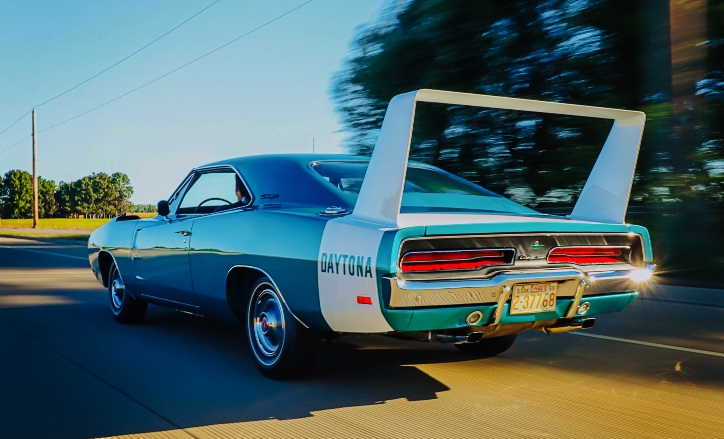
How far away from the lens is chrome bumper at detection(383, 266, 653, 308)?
4.00m

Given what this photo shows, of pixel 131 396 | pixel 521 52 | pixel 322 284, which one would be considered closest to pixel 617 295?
pixel 322 284

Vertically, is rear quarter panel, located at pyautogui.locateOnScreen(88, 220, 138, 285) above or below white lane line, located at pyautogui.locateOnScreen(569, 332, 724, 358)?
above

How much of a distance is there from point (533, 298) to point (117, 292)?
15.9ft

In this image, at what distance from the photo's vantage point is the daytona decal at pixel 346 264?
4105 mm

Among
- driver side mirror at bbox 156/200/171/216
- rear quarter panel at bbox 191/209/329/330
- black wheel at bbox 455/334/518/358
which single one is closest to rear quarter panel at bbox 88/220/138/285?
driver side mirror at bbox 156/200/171/216

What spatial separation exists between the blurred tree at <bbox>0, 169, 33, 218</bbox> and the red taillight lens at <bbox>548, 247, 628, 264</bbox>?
172 m

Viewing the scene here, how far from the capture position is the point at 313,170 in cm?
526

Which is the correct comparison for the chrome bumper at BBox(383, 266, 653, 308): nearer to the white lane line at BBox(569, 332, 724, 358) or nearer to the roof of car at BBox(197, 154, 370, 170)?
the roof of car at BBox(197, 154, 370, 170)

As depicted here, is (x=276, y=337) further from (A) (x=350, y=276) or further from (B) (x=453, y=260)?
(B) (x=453, y=260)

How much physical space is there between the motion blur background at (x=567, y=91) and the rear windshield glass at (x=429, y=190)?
6.92 meters

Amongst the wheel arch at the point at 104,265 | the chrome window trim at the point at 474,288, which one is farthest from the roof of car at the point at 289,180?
the wheel arch at the point at 104,265

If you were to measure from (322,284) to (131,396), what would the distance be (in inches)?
53.8

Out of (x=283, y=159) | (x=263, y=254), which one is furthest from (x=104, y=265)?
(x=263, y=254)

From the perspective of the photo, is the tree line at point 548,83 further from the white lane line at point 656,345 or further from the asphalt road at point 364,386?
the white lane line at point 656,345
